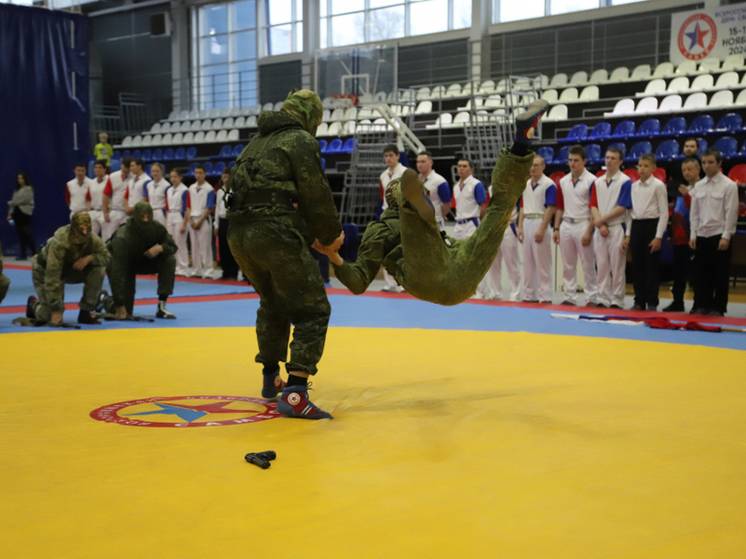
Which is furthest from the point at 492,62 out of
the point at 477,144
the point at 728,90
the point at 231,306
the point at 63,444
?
the point at 63,444

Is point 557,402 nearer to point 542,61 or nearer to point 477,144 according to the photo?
point 477,144

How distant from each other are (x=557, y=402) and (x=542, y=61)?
63.4 ft

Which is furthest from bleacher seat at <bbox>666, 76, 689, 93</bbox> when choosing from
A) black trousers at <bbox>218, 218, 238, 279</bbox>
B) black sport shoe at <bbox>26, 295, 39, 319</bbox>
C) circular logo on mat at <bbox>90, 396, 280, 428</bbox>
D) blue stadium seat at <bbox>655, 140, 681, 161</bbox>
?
circular logo on mat at <bbox>90, 396, 280, 428</bbox>

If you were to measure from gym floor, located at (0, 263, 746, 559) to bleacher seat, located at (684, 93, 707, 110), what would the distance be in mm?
9688

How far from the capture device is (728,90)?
1593 cm

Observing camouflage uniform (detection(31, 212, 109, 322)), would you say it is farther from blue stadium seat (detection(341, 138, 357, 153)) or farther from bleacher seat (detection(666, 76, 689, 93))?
bleacher seat (detection(666, 76, 689, 93))

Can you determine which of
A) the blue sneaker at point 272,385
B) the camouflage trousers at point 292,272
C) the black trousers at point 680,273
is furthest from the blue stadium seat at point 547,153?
the camouflage trousers at point 292,272

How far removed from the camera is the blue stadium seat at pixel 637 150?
1556 centimetres

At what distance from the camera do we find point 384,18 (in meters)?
26.3

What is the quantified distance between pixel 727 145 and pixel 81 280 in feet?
34.1

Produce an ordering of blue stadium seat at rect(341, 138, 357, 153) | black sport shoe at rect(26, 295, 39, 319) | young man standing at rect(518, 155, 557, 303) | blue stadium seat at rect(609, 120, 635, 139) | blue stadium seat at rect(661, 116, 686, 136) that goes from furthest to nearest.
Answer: blue stadium seat at rect(341, 138, 357, 153), blue stadium seat at rect(609, 120, 635, 139), blue stadium seat at rect(661, 116, 686, 136), young man standing at rect(518, 155, 557, 303), black sport shoe at rect(26, 295, 39, 319)

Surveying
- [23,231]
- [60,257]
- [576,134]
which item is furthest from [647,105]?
[23,231]

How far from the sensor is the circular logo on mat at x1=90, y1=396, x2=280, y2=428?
15.2 feet

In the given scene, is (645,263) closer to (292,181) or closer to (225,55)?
(292,181)
